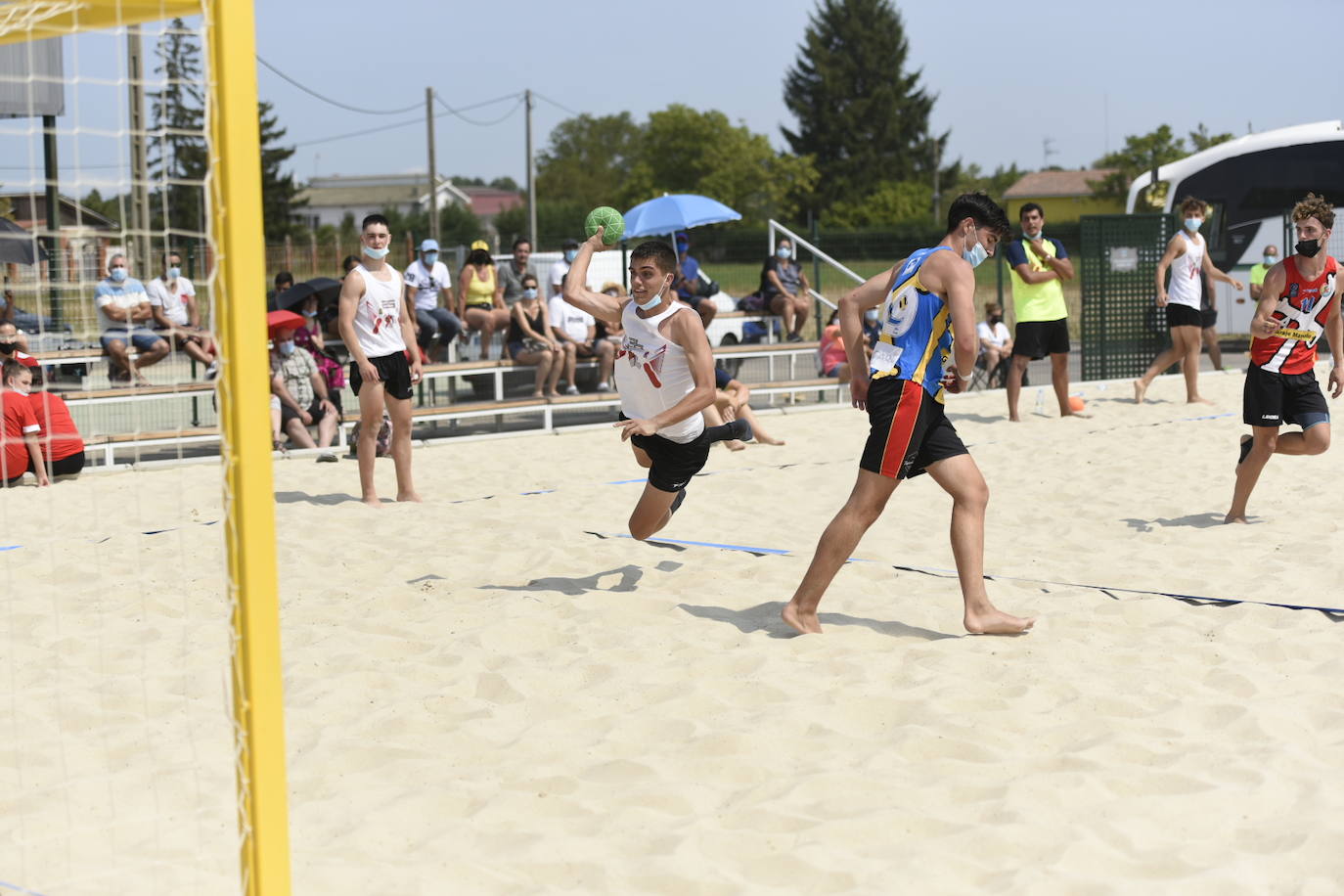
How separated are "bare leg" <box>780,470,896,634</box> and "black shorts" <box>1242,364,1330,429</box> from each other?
2.75 m

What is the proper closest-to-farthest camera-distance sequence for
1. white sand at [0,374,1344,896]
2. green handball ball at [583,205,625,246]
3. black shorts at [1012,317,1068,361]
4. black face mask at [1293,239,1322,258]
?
white sand at [0,374,1344,896] < green handball ball at [583,205,625,246] < black face mask at [1293,239,1322,258] < black shorts at [1012,317,1068,361]

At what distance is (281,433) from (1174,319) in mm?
8129

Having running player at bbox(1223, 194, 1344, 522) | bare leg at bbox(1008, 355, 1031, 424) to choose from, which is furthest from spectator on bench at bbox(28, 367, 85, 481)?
running player at bbox(1223, 194, 1344, 522)

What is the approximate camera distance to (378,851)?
334 cm

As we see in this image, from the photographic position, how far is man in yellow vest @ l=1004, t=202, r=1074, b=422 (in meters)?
11.0

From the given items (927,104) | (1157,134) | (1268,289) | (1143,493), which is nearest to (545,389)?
(1143,493)

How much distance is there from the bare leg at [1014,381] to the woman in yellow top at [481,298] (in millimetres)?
5204

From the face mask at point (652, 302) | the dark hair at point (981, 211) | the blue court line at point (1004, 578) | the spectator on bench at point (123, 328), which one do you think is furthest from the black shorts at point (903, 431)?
the spectator on bench at point (123, 328)

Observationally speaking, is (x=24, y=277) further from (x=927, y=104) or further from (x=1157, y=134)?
(x=927, y=104)

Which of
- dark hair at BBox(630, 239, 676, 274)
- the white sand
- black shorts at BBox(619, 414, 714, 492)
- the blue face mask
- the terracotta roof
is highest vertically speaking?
the terracotta roof

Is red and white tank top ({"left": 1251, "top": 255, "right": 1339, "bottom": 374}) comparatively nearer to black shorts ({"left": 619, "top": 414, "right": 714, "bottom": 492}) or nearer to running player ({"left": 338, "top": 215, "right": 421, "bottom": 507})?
black shorts ({"left": 619, "top": 414, "right": 714, "bottom": 492})

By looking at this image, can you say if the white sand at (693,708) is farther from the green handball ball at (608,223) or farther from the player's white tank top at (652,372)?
the green handball ball at (608,223)

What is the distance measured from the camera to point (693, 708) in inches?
170

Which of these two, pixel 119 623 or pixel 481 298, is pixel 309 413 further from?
pixel 119 623
